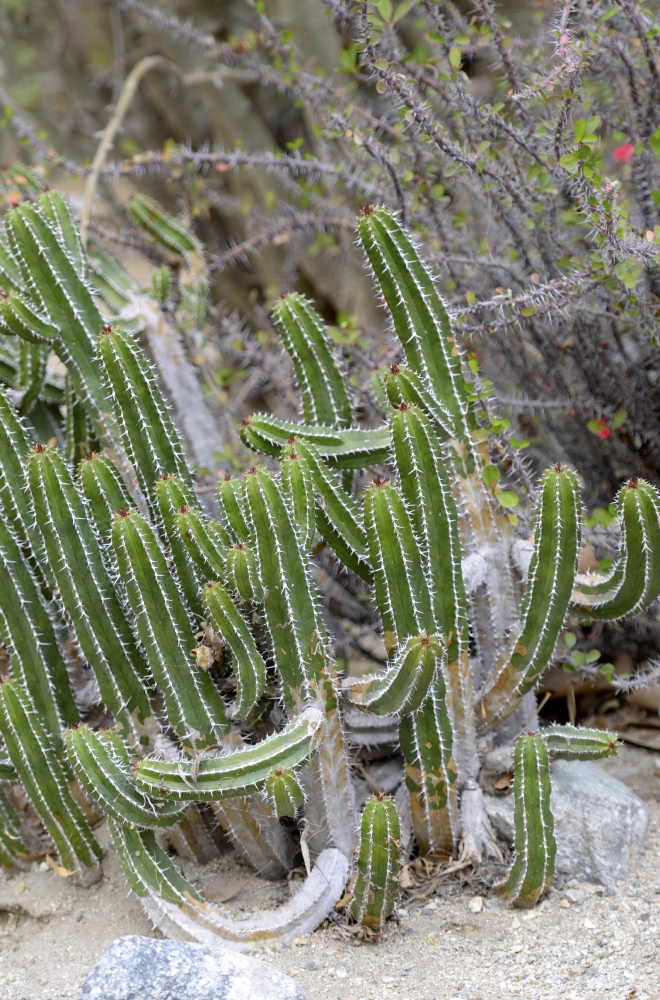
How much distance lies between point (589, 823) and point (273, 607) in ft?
3.44

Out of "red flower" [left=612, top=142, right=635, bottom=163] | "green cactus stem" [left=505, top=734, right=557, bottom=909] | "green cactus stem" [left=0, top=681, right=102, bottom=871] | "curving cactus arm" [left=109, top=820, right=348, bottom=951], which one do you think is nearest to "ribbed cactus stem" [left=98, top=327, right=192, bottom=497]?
"green cactus stem" [left=0, top=681, right=102, bottom=871]

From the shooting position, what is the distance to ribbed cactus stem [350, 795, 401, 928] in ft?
6.96

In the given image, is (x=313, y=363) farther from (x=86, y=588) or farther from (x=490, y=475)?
(x=86, y=588)

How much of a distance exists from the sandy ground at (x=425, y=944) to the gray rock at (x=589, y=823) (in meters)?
Answer: 0.04

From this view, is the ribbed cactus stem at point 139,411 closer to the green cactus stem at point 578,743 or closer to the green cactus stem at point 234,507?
the green cactus stem at point 234,507

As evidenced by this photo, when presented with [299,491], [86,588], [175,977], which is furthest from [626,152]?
[175,977]

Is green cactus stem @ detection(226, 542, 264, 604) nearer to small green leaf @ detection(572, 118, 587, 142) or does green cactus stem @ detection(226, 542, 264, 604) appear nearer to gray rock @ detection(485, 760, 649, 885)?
gray rock @ detection(485, 760, 649, 885)

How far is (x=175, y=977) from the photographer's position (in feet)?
6.08

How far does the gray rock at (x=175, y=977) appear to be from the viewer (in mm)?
1828

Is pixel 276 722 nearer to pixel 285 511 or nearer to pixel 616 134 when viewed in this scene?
pixel 285 511

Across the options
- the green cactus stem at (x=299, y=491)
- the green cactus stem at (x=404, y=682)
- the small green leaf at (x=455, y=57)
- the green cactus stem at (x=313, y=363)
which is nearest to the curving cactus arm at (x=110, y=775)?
the green cactus stem at (x=404, y=682)

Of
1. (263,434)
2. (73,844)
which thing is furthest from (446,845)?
(263,434)

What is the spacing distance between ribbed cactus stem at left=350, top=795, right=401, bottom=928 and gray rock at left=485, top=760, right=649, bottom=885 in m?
0.42


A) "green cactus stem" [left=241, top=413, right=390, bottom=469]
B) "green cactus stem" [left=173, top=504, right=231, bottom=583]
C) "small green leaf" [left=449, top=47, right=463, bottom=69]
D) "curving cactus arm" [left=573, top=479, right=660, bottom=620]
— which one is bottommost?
"curving cactus arm" [left=573, top=479, right=660, bottom=620]
